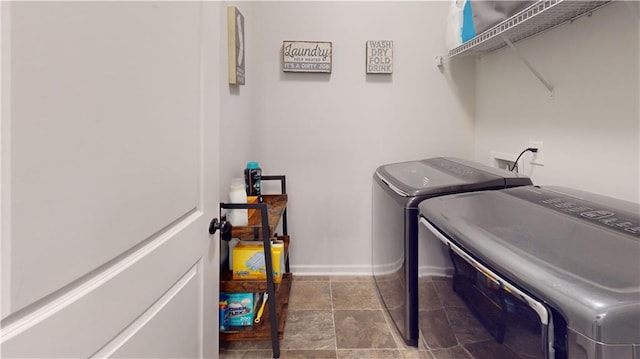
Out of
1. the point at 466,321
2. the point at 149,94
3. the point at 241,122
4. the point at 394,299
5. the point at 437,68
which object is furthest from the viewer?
the point at 437,68

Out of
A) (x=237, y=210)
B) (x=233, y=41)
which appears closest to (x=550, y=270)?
(x=237, y=210)

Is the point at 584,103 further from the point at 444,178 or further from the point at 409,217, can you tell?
the point at 409,217

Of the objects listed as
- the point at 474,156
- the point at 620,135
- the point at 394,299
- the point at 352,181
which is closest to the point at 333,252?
the point at 352,181

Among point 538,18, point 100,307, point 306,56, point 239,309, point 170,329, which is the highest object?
point 306,56

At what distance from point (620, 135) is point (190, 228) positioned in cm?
149

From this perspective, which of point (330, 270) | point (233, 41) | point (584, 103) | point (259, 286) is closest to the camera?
point (584, 103)

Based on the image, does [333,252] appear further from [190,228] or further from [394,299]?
[190,228]

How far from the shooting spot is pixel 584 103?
1252 millimetres

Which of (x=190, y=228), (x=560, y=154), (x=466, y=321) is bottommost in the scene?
(x=466, y=321)

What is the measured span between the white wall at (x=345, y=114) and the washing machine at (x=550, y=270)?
121 centimetres

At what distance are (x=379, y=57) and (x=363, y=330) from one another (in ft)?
5.53

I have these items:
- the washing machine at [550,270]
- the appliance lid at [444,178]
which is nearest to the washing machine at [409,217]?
the appliance lid at [444,178]

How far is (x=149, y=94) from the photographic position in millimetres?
654

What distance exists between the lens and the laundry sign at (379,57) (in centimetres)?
210
